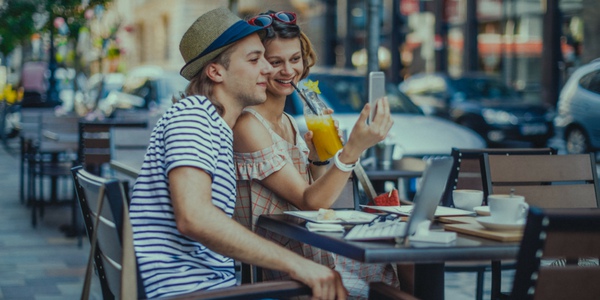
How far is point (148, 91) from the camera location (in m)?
12.6

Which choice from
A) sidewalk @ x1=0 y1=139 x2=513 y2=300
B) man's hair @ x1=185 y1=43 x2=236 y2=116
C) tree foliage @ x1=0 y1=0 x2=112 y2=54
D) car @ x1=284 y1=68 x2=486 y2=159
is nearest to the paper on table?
man's hair @ x1=185 y1=43 x2=236 y2=116

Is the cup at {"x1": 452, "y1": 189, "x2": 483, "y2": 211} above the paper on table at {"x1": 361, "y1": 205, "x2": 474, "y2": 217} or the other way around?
above

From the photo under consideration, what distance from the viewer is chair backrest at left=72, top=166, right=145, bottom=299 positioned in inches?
93.8

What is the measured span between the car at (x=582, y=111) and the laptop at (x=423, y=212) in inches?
502

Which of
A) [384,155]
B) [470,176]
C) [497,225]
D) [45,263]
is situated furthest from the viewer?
[45,263]

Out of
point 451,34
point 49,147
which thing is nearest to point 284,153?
point 49,147

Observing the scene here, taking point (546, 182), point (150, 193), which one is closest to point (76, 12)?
point (546, 182)

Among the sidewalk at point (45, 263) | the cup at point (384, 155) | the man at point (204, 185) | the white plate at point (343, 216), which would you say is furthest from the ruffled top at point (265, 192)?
the cup at point (384, 155)

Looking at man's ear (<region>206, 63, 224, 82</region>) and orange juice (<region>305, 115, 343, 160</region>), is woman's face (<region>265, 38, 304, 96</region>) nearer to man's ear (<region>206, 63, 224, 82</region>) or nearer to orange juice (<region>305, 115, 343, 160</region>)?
orange juice (<region>305, 115, 343, 160</region>)

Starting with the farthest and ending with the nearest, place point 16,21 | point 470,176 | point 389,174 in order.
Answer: point 16,21
point 389,174
point 470,176

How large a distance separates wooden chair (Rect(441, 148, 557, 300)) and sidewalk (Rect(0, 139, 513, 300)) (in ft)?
3.07

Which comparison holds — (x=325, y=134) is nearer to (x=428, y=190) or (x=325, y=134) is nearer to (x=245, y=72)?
(x=245, y=72)

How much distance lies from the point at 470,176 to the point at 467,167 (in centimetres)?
20

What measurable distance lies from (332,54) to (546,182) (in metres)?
28.9
